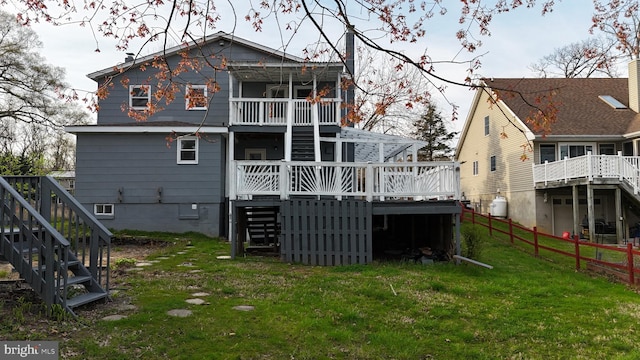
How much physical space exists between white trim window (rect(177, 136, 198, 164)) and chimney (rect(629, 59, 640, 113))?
20.2 metres

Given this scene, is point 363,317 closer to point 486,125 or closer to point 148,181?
point 148,181

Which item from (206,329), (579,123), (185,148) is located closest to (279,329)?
(206,329)

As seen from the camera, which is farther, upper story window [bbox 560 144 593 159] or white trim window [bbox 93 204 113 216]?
upper story window [bbox 560 144 593 159]

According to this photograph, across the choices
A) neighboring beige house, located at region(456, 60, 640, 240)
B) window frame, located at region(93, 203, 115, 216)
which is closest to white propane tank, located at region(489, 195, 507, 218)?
neighboring beige house, located at region(456, 60, 640, 240)

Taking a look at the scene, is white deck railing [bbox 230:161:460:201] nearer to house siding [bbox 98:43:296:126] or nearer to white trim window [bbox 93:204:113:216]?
house siding [bbox 98:43:296:126]

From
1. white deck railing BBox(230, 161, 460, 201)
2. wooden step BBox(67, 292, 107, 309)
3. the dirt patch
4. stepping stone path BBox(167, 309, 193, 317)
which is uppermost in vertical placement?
white deck railing BBox(230, 161, 460, 201)

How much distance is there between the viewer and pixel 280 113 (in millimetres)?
15430

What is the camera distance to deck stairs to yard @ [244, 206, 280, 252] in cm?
1152

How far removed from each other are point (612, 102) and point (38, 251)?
80.9ft

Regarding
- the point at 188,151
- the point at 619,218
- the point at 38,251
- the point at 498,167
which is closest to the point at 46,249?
the point at 38,251

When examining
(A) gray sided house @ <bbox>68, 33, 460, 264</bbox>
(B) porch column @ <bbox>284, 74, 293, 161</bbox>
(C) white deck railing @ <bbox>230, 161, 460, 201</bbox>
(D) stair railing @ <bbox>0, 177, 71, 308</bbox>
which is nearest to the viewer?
(D) stair railing @ <bbox>0, 177, 71, 308</bbox>

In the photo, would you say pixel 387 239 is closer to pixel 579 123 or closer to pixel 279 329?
pixel 279 329

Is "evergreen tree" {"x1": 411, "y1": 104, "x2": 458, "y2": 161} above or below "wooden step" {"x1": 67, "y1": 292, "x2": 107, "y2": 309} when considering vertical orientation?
above

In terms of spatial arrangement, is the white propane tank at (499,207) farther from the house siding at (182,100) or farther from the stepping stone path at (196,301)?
the stepping stone path at (196,301)
